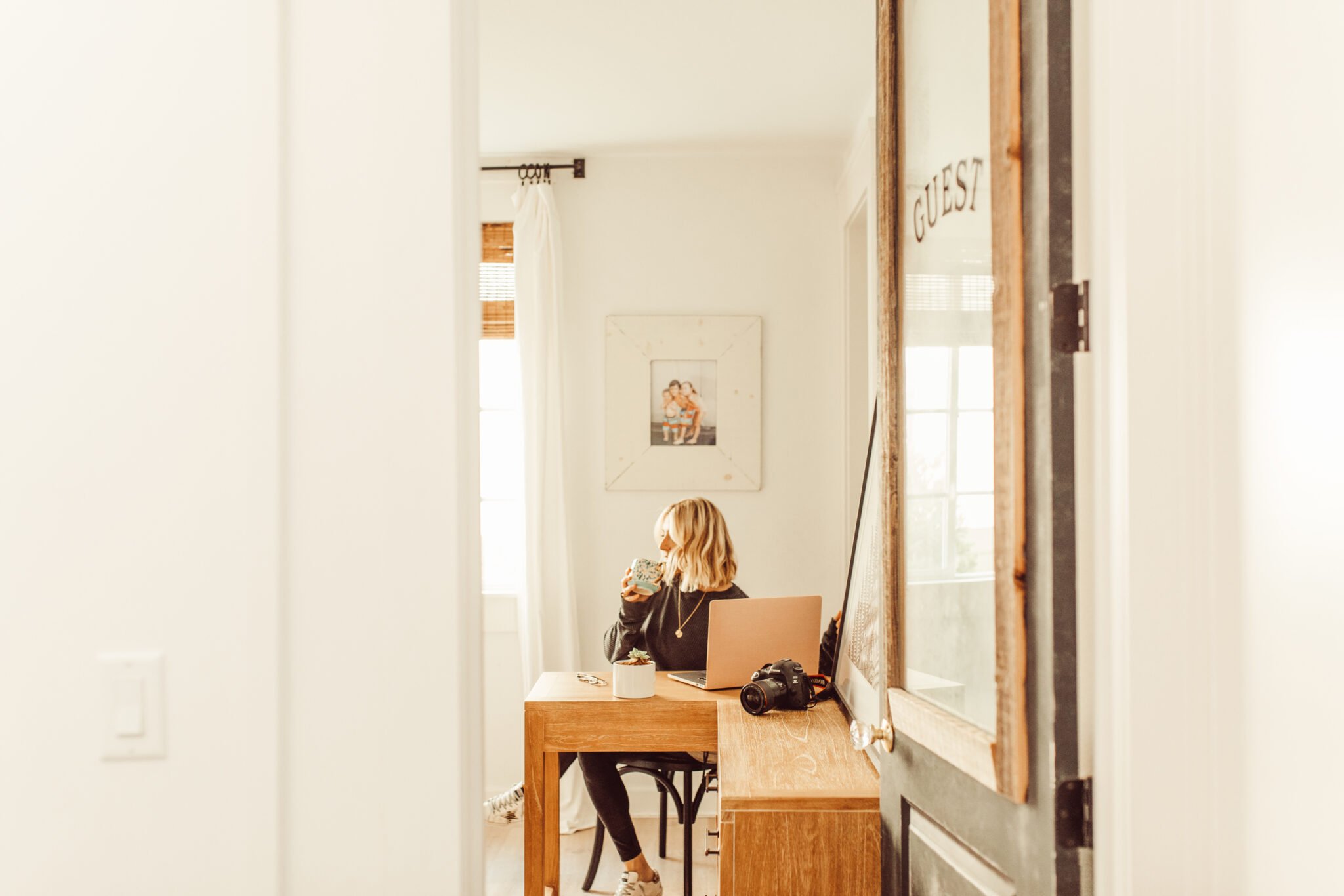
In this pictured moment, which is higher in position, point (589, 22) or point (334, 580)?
point (589, 22)

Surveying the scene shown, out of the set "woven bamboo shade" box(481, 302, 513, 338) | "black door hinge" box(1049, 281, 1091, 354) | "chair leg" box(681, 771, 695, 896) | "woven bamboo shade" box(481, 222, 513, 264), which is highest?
"woven bamboo shade" box(481, 222, 513, 264)

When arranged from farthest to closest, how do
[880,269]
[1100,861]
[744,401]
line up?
[744,401] → [880,269] → [1100,861]

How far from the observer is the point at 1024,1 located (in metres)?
1.18

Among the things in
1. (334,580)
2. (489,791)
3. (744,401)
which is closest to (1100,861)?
(334,580)

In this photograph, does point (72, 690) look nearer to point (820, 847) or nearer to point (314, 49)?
point (314, 49)

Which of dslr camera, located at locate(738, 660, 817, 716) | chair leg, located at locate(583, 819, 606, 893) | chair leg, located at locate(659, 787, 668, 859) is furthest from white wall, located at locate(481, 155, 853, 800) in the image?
dslr camera, located at locate(738, 660, 817, 716)

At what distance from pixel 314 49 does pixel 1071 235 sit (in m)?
0.91

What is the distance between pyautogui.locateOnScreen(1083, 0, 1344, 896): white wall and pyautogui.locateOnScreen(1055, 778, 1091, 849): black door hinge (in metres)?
0.02

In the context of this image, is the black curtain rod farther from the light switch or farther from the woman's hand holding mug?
the light switch

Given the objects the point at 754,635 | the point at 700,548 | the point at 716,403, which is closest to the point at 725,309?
the point at 716,403

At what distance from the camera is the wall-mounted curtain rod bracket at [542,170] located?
3900 mm

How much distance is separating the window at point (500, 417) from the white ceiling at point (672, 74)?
1.54 feet

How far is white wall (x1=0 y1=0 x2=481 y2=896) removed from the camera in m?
1.01

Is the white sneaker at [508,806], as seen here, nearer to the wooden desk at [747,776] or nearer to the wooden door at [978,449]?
the wooden desk at [747,776]
